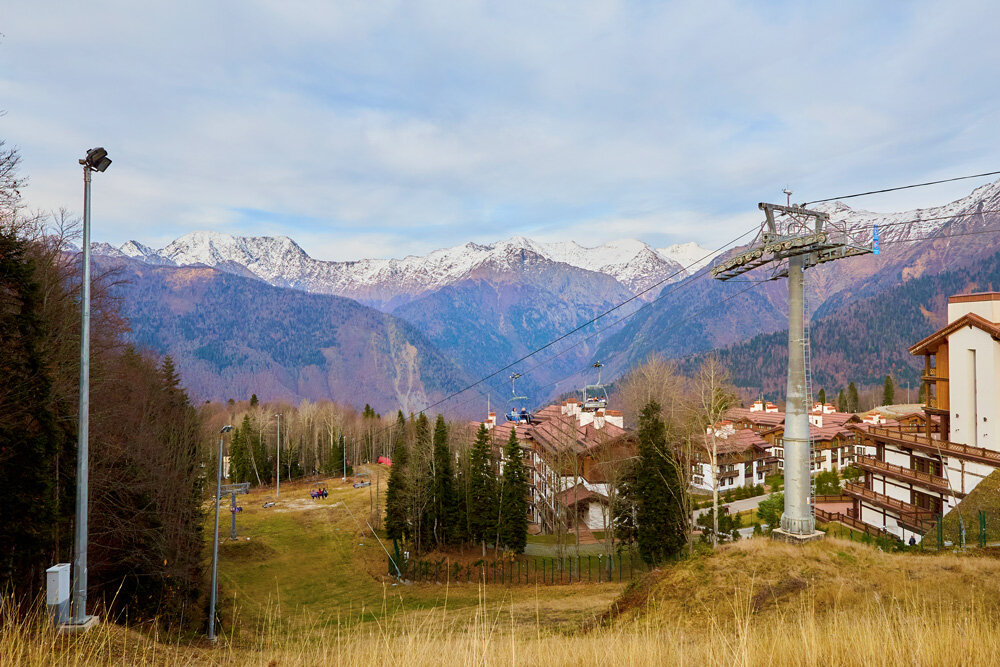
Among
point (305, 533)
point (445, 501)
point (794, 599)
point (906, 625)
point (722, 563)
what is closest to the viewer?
point (906, 625)

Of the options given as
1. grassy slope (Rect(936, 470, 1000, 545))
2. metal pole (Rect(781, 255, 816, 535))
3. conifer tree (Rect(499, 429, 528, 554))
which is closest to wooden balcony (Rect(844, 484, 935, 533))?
grassy slope (Rect(936, 470, 1000, 545))

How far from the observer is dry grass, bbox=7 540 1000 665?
15.2 ft

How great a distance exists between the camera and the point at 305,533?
46.0 m

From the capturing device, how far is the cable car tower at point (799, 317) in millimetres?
15016

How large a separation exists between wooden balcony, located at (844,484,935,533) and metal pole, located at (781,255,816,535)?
19.5 metres

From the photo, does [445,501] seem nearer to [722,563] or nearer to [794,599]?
[722,563]

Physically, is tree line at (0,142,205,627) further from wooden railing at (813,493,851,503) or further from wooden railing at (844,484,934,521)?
wooden railing at (813,493,851,503)

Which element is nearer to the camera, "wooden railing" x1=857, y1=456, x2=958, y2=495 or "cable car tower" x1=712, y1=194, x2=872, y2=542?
"cable car tower" x1=712, y1=194, x2=872, y2=542

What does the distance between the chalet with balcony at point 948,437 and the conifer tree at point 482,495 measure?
2369cm

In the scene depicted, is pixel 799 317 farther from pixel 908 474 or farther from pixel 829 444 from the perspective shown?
pixel 829 444

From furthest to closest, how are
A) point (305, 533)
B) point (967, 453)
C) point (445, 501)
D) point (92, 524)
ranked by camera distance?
point (305, 533), point (445, 501), point (967, 453), point (92, 524)

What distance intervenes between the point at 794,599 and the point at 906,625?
16.4 ft

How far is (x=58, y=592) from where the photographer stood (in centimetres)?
847

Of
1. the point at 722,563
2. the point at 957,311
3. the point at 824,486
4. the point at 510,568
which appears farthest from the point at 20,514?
the point at 824,486
